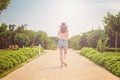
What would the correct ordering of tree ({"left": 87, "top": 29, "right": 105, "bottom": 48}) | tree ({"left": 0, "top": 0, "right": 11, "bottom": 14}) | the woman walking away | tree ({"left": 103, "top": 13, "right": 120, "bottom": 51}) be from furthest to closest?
tree ({"left": 87, "top": 29, "right": 105, "bottom": 48}), tree ({"left": 103, "top": 13, "right": 120, "bottom": 51}), tree ({"left": 0, "top": 0, "right": 11, "bottom": 14}), the woman walking away

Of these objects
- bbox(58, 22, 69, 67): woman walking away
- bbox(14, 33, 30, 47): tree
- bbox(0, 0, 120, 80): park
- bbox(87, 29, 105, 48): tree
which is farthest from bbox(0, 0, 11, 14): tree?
bbox(14, 33, 30, 47): tree

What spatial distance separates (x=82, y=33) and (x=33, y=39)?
669 centimetres

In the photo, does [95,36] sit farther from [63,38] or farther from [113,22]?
[63,38]

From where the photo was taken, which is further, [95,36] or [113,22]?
[95,36]

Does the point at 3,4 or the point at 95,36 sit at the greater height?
the point at 3,4

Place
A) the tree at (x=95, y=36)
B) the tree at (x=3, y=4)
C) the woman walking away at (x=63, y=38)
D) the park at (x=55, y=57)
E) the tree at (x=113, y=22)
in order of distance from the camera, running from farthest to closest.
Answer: the tree at (x=95, y=36), the tree at (x=113, y=22), the tree at (x=3, y=4), the woman walking away at (x=63, y=38), the park at (x=55, y=57)

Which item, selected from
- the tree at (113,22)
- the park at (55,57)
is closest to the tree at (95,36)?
the park at (55,57)

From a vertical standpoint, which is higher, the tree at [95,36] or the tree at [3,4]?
the tree at [3,4]

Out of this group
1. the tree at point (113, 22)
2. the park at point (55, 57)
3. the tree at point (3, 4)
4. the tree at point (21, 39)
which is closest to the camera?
the park at point (55, 57)

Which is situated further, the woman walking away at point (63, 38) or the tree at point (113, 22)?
the tree at point (113, 22)

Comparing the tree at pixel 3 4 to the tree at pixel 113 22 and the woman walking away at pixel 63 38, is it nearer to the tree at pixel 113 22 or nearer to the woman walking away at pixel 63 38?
the woman walking away at pixel 63 38

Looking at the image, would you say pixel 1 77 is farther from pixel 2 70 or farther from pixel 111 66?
pixel 111 66

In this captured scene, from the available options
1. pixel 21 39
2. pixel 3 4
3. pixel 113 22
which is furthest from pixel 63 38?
pixel 21 39

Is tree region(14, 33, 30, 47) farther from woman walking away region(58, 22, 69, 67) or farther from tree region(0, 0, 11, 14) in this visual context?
woman walking away region(58, 22, 69, 67)
